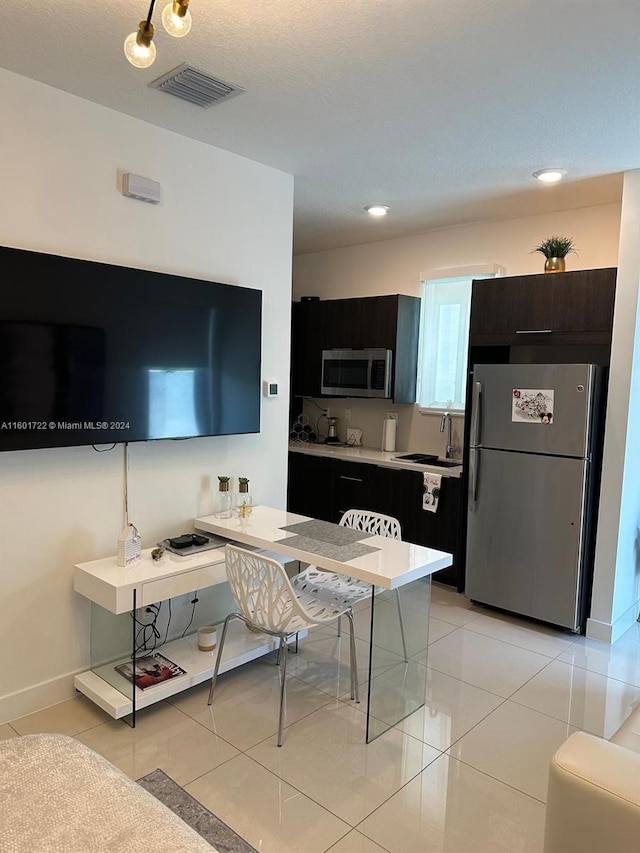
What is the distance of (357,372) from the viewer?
5.08 m

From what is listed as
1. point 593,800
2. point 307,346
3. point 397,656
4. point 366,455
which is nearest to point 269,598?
point 397,656

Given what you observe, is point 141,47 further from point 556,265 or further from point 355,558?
point 556,265

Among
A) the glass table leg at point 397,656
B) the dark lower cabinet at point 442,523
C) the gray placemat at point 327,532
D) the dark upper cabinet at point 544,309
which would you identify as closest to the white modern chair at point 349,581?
the glass table leg at point 397,656

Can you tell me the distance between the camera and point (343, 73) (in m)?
2.35

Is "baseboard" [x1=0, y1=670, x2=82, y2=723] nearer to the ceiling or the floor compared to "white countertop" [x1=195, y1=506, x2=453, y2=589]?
nearer to the floor

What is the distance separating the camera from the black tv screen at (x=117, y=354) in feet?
7.96

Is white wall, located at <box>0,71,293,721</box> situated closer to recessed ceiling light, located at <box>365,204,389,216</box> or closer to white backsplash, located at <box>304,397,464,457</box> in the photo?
recessed ceiling light, located at <box>365,204,389,216</box>

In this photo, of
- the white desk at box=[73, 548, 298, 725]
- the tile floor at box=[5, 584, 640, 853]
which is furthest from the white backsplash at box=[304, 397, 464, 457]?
the white desk at box=[73, 548, 298, 725]

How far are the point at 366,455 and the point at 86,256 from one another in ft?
9.20

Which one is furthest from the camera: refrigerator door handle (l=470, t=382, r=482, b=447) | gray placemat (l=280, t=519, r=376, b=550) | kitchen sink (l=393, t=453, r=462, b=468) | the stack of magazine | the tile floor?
kitchen sink (l=393, t=453, r=462, b=468)

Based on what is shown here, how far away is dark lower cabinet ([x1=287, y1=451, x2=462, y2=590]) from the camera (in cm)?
433

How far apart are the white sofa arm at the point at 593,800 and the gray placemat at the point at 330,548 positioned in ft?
3.85

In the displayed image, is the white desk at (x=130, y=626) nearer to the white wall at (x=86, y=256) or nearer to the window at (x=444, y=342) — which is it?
the white wall at (x=86, y=256)

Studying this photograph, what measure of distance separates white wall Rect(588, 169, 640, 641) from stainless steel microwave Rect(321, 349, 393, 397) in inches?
71.4
